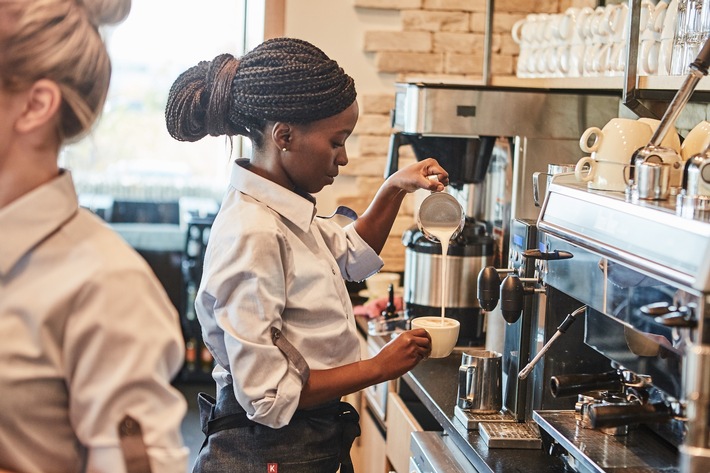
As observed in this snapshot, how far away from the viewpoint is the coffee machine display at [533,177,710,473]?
1195mm

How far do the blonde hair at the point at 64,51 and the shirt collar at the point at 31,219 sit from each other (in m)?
0.06

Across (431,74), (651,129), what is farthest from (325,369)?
(431,74)

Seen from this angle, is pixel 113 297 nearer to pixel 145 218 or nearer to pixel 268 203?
pixel 268 203

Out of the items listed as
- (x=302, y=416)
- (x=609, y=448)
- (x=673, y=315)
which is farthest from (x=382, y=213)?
(x=673, y=315)

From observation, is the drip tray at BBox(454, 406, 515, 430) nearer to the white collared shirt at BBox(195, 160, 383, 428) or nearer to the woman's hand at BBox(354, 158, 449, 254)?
the white collared shirt at BBox(195, 160, 383, 428)

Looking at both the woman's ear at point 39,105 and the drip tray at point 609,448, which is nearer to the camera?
the woman's ear at point 39,105

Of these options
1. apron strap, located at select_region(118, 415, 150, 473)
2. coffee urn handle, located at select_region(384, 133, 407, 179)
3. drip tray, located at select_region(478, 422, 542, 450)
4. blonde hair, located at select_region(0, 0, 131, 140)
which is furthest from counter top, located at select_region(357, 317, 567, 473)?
blonde hair, located at select_region(0, 0, 131, 140)

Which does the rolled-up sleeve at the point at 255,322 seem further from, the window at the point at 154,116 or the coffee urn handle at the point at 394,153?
the window at the point at 154,116

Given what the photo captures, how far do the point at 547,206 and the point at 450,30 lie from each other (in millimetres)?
2051

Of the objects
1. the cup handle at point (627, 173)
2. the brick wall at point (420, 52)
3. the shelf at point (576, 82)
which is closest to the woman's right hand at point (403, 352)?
the cup handle at point (627, 173)

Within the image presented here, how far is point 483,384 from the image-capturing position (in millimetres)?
2111

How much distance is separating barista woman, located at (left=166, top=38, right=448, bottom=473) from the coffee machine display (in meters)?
0.33

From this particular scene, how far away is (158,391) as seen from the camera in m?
1.00

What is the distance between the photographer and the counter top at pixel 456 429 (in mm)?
1847
